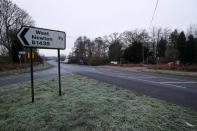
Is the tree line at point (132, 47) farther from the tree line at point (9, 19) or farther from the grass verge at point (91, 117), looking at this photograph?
the grass verge at point (91, 117)

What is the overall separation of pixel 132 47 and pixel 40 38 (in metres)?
33.1

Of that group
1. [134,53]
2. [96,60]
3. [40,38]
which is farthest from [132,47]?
[40,38]

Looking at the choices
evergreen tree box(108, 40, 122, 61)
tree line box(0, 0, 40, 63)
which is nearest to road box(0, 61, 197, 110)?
tree line box(0, 0, 40, 63)

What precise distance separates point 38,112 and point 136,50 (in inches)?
1337

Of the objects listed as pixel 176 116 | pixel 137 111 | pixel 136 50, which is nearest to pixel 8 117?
pixel 137 111

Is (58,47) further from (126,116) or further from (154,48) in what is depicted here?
(154,48)

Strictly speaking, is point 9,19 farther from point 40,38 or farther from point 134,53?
point 134,53

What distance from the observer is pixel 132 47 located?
33219 mm

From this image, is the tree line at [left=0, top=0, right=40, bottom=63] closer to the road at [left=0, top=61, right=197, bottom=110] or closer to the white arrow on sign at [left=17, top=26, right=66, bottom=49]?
the road at [left=0, top=61, right=197, bottom=110]

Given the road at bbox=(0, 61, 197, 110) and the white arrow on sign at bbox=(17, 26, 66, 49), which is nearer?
the white arrow on sign at bbox=(17, 26, 66, 49)

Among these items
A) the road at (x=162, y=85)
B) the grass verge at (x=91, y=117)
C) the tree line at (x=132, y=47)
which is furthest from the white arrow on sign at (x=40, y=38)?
the tree line at (x=132, y=47)

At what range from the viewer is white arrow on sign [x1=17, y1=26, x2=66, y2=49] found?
312cm

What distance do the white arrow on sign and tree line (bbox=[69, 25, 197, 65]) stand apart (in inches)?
1120

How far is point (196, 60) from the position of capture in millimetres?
21094
